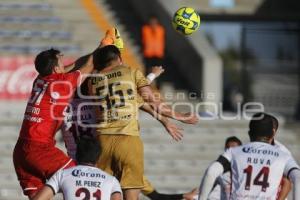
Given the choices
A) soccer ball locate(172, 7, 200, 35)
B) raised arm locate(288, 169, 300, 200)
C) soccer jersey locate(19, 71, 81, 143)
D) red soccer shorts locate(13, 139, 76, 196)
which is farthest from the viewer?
soccer ball locate(172, 7, 200, 35)

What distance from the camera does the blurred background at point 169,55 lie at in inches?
704

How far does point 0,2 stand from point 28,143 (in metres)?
13.4

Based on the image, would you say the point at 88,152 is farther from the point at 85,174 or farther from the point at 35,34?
the point at 35,34

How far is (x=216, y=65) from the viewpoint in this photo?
20.1 metres

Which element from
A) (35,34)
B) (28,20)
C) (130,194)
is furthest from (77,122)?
(28,20)

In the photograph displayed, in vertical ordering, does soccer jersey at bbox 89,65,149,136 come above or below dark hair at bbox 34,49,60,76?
below

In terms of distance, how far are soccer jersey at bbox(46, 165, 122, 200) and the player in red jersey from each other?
163cm

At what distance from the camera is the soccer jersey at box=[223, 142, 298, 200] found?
8.09m

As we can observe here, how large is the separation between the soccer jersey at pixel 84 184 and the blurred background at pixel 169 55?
8284mm

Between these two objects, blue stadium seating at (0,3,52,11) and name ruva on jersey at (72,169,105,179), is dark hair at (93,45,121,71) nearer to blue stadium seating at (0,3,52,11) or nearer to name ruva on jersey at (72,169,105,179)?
name ruva on jersey at (72,169,105,179)

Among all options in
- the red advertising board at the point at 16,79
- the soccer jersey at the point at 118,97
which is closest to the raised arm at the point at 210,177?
the soccer jersey at the point at 118,97

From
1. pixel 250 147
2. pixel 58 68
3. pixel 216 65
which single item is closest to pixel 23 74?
pixel 216 65

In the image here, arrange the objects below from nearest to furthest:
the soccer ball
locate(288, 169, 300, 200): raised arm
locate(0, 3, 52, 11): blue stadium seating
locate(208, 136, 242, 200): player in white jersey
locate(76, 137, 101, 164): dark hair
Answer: locate(288, 169, 300, 200): raised arm
locate(76, 137, 101, 164): dark hair
locate(208, 136, 242, 200): player in white jersey
the soccer ball
locate(0, 3, 52, 11): blue stadium seating

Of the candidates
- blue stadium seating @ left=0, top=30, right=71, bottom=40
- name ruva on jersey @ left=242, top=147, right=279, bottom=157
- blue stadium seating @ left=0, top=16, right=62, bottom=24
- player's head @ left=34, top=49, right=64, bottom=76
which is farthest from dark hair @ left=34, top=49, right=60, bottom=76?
blue stadium seating @ left=0, top=16, right=62, bottom=24
